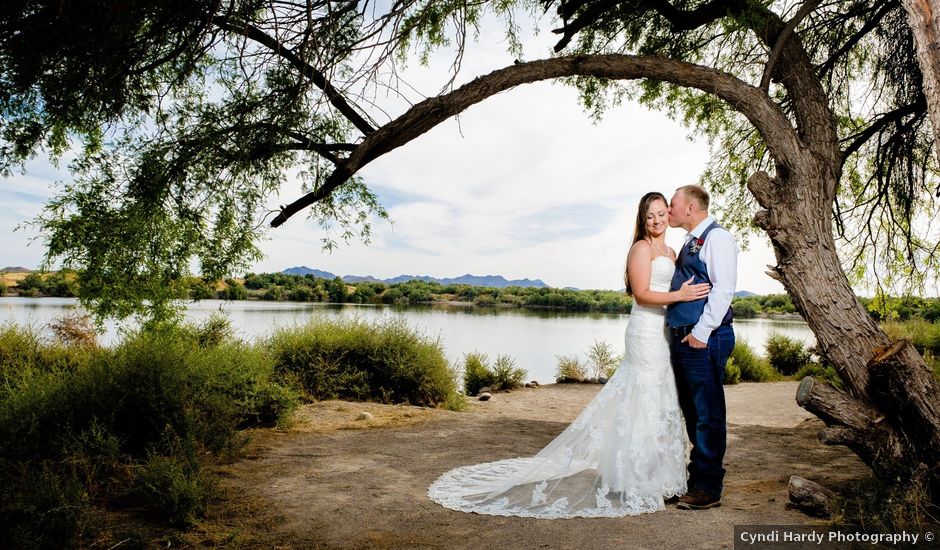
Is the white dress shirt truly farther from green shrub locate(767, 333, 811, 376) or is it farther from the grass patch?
green shrub locate(767, 333, 811, 376)

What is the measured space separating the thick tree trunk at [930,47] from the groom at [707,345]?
4.76ft

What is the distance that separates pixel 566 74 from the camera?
20.9 feet

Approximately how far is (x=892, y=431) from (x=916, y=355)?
0.64 meters

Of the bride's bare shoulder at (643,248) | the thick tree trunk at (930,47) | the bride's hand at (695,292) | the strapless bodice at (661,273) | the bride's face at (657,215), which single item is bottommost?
the bride's hand at (695,292)

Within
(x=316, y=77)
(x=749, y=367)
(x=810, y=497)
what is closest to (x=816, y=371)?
(x=749, y=367)

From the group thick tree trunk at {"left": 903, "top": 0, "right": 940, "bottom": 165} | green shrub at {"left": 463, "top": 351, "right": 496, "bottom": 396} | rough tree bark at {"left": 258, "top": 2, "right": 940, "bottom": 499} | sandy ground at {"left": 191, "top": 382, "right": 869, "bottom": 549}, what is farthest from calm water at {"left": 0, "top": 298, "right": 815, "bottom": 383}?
thick tree trunk at {"left": 903, "top": 0, "right": 940, "bottom": 165}

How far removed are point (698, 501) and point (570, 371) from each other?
36.6ft

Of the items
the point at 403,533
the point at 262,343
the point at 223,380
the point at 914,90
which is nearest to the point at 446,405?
the point at 262,343

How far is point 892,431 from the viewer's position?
4.91 metres

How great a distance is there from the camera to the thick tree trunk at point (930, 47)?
389 cm

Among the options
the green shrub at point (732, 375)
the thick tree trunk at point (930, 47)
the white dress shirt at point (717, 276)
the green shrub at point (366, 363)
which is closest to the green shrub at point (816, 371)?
the green shrub at point (732, 375)

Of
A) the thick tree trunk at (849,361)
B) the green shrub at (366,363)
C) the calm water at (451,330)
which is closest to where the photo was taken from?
the thick tree trunk at (849,361)

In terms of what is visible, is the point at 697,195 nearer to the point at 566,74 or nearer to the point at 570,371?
the point at 566,74

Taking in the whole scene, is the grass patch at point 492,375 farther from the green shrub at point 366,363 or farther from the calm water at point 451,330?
the green shrub at point 366,363
